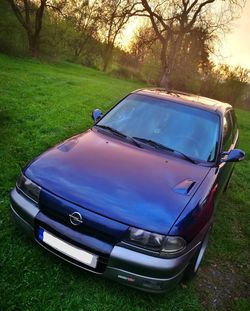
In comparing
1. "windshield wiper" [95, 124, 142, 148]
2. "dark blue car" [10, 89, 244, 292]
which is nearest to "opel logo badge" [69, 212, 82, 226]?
"dark blue car" [10, 89, 244, 292]

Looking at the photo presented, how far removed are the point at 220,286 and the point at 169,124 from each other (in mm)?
1938

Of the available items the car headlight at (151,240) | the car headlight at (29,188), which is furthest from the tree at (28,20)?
the car headlight at (151,240)

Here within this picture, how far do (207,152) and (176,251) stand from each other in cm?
157

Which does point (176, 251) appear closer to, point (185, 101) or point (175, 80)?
point (185, 101)

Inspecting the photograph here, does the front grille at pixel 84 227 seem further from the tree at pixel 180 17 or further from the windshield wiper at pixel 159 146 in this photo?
the tree at pixel 180 17

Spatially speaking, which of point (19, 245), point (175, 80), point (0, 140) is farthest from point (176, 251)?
point (175, 80)

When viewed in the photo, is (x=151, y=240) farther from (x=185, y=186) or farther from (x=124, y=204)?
(x=185, y=186)

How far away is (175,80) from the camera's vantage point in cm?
3266

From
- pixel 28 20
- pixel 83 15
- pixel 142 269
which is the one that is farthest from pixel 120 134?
pixel 83 15

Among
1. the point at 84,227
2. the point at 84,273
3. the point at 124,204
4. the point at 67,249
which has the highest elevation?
the point at 124,204

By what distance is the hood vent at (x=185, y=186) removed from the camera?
Result: 321 cm

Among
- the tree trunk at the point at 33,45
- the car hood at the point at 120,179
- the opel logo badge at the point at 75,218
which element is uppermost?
the car hood at the point at 120,179

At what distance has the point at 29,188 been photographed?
10.4 ft

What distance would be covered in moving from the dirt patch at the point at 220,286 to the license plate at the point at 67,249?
1297mm
